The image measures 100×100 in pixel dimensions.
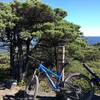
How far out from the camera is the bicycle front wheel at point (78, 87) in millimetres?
6688

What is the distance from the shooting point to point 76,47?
11094mm

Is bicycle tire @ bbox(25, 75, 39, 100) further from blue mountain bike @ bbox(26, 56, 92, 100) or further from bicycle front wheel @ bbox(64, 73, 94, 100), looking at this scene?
bicycle front wheel @ bbox(64, 73, 94, 100)

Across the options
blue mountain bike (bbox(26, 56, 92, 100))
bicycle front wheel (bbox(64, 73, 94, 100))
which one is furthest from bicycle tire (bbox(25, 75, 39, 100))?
bicycle front wheel (bbox(64, 73, 94, 100))

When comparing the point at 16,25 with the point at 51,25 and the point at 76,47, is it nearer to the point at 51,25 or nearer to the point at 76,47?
the point at 51,25

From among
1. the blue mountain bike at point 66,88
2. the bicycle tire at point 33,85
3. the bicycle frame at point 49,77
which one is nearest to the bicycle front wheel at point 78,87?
the blue mountain bike at point 66,88

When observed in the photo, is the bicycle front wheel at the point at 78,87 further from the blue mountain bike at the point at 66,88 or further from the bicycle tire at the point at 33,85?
the bicycle tire at the point at 33,85

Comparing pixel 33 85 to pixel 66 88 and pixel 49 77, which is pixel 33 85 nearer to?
pixel 49 77

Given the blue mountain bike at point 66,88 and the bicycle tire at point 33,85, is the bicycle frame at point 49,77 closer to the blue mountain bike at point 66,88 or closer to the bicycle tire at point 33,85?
the blue mountain bike at point 66,88

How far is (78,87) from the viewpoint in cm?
681

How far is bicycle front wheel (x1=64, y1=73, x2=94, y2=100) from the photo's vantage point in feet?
21.9

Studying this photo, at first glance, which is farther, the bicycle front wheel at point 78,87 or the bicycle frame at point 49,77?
the bicycle frame at point 49,77

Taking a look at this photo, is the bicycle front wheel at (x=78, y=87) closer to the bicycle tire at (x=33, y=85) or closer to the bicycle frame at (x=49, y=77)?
the bicycle frame at (x=49, y=77)

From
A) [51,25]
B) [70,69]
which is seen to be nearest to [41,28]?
[51,25]

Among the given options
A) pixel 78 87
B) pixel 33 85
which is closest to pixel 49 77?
pixel 33 85
